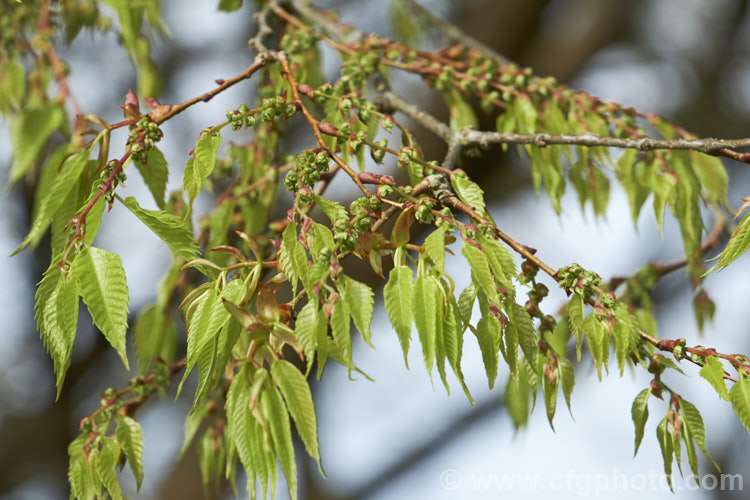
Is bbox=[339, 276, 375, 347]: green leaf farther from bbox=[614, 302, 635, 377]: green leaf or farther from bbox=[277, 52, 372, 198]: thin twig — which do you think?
bbox=[614, 302, 635, 377]: green leaf

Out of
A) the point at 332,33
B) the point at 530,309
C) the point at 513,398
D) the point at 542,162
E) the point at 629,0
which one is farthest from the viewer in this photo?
the point at 629,0

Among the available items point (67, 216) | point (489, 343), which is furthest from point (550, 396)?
point (67, 216)

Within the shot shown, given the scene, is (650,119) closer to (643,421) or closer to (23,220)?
(643,421)

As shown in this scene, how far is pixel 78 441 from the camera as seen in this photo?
2.27 ft

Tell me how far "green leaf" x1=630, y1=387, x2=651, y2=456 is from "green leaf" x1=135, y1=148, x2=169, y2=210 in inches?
20.1

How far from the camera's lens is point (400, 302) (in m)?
0.50

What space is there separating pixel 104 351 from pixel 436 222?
217 centimetres

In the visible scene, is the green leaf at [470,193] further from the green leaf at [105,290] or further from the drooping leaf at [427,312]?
the green leaf at [105,290]

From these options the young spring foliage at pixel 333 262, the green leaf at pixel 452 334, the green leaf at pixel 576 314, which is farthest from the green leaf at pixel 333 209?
the green leaf at pixel 576 314

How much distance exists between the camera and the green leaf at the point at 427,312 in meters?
0.48

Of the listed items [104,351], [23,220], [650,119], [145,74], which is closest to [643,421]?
[650,119]

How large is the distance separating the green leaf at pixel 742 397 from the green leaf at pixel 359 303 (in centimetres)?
30

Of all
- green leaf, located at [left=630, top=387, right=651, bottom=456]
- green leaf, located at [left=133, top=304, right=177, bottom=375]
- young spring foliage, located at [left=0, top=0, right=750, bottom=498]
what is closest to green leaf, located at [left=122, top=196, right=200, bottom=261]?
Result: young spring foliage, located at [left=0, top=0, right=750, bottom=498]

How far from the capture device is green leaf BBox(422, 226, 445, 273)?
49 centimetres
